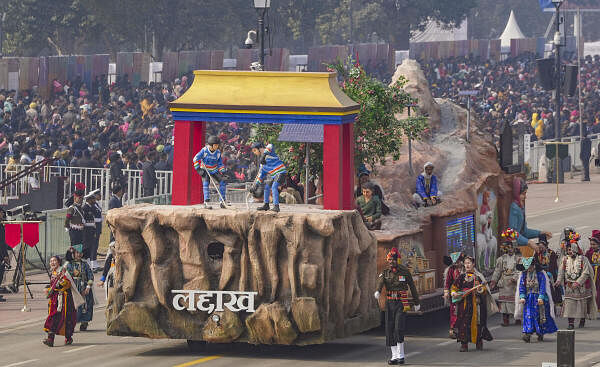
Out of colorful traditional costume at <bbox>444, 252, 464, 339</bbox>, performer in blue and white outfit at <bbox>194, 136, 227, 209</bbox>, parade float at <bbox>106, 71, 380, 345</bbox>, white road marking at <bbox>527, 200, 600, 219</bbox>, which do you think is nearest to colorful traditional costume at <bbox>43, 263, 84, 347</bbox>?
parade float at <bbox>106, 71, 380, 345</bbox>

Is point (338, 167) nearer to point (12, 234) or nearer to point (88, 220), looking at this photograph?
point (12, 234)

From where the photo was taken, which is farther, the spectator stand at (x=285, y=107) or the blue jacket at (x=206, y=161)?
the blue jacket at (x=206, y=161)

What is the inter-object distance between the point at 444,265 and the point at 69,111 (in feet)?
85.4

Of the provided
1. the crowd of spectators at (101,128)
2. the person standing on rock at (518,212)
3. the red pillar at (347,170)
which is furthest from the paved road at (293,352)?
the crowd of spectators at (101,128)

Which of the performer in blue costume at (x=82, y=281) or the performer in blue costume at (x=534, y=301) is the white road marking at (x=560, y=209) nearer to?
the performer in blue costume at (x=534, y=301)

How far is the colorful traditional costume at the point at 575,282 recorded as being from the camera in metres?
22.9

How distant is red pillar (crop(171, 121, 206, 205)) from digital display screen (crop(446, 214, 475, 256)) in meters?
4.51

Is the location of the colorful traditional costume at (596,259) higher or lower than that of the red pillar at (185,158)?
lower

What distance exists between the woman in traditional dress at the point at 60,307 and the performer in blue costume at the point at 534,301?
21.9 ft

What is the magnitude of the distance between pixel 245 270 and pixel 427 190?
480 cm

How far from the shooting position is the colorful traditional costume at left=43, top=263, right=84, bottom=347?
70.9 ft

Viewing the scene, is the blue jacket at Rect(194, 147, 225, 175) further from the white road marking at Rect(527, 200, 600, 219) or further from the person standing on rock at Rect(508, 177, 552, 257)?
the white road marking at Rect(527, 200, 600, 219)

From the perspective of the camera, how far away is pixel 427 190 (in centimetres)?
2375

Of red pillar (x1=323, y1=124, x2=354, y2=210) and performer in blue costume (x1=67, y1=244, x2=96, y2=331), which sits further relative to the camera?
performer in blue costume (x1=67, y1=244, x2=96, y2=331)
